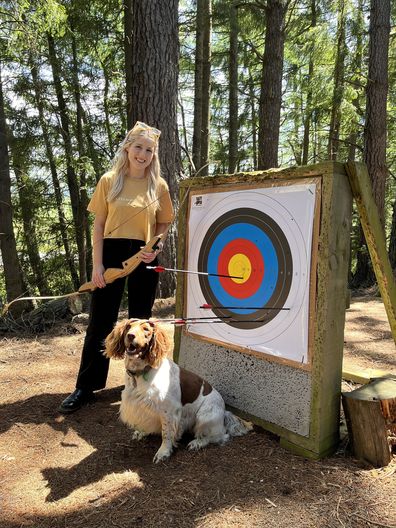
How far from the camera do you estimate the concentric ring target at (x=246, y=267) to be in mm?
2420

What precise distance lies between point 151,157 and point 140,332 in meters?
1.26

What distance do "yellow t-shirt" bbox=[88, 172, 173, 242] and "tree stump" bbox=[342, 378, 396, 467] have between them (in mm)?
1720

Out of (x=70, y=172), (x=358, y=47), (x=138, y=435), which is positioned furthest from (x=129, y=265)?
(x=358, y=47)

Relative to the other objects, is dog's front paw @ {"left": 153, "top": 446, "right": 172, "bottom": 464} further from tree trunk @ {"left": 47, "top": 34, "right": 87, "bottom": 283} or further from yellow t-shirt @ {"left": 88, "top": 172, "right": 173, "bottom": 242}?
tree trunk @ {"left": 47, "top": 34, "right": 87, "bottom": 283}

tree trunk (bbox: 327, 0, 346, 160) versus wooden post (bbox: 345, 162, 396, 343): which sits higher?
tree trunk (bbox: 327, 0, 346, 160)

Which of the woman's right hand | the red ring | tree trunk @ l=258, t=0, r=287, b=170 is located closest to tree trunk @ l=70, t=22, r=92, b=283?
tree trunk @ l=258, t=0, r=287, b=170

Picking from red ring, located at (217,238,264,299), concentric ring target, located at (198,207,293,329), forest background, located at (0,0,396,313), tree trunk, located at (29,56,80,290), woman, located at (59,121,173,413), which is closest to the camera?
concentric ring target, located at (198,207,293,329)

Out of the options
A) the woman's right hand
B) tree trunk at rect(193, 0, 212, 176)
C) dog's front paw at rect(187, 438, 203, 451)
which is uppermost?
tree trunk at rect(193, 0, 212, 176)

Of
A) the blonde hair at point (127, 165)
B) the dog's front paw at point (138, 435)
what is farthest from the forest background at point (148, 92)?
the dog's front paw at point (138, 435)

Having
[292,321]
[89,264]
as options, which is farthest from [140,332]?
[89,264]

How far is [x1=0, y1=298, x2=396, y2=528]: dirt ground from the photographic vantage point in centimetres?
176

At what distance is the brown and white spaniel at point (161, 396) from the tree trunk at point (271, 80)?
639 centimetres

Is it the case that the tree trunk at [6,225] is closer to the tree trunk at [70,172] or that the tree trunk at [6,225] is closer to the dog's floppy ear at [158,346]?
the tree trunk at [70,172]

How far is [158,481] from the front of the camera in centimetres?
205
